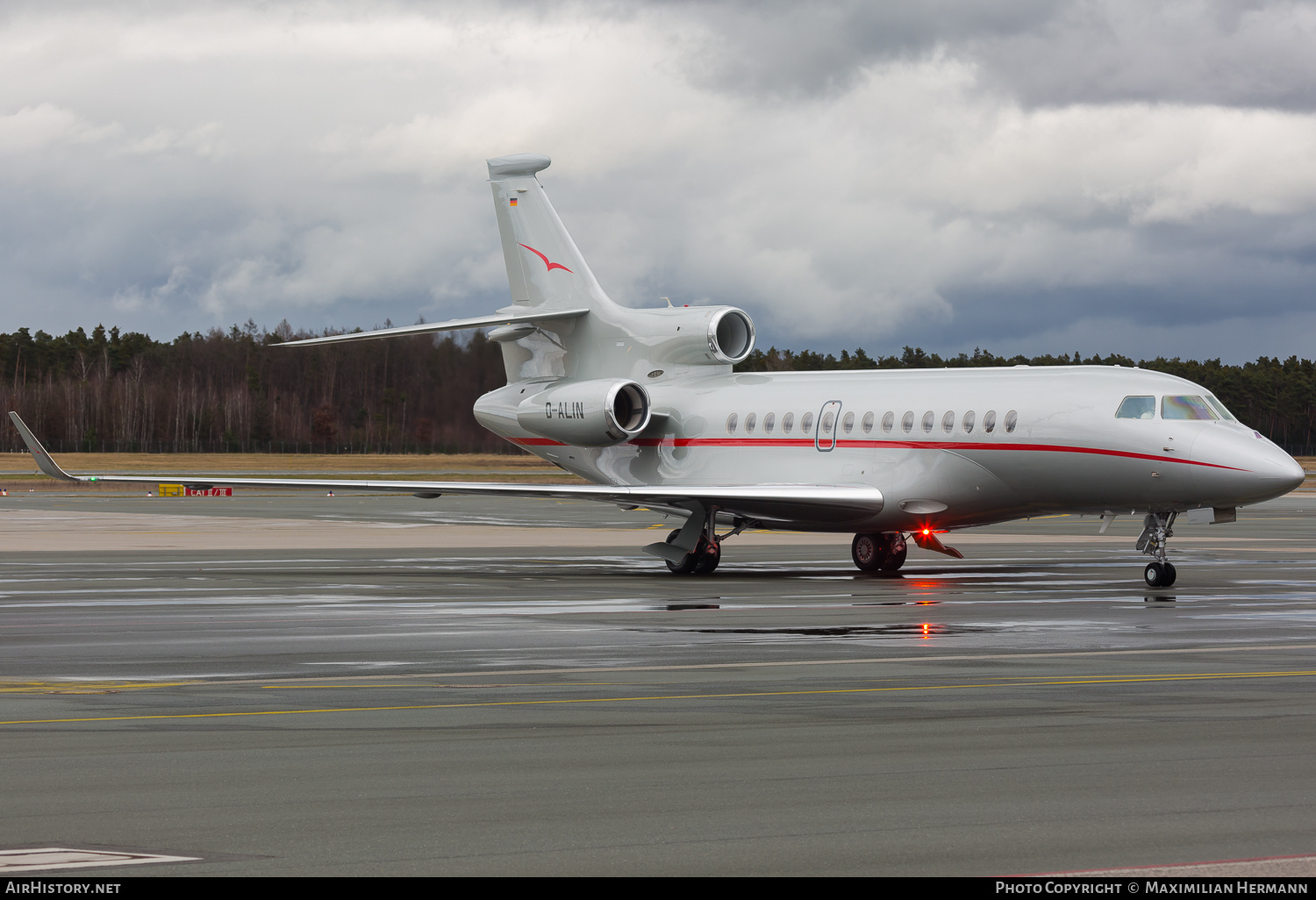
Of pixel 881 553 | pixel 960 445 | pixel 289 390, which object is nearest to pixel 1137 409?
pixel 960 445

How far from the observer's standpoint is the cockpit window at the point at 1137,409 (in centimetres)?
2566

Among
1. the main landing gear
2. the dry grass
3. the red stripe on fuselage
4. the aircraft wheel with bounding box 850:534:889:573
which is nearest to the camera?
the red stripe on fuselage

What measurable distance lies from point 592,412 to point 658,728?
2096 cm

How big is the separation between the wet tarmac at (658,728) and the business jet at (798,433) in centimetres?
235

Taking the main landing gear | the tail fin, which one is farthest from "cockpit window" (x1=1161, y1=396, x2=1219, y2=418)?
the tail fin

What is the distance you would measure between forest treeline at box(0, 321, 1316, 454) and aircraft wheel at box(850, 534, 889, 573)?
567 cm

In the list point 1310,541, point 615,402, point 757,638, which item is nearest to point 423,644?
point 757,638

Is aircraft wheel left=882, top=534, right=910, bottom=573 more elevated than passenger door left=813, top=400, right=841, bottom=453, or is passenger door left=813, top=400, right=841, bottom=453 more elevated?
passenger door left=813, top=400, right=841, bottom=453

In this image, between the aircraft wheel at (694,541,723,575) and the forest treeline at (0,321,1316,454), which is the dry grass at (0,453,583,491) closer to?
the forest treeline at (0,321,1316,454)

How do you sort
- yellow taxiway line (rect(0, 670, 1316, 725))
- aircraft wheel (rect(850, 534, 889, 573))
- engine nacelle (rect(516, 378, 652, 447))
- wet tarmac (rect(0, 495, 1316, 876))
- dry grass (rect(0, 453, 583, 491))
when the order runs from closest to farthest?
wet tarmac (rect(0, 495, 1316, 876))
yellow taxiway line (rect(0, 670, 1316, 725))
aircraft wheel (rect(850, 534, 889, 573))
engine nacelle (rect(516, 378, 652, 447))
dry grass (rect(0, 453, 583, 491))

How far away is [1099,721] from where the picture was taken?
11008 mm

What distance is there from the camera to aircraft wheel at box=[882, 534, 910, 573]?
29.3 metres

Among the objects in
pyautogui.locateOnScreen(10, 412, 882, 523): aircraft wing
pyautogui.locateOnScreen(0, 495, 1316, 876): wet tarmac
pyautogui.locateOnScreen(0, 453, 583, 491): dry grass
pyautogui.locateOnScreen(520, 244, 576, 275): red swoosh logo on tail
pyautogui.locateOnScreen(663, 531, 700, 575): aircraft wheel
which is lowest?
pyautogui.locateOnScreen(0, 495, 1316, 876): wet tarmac
